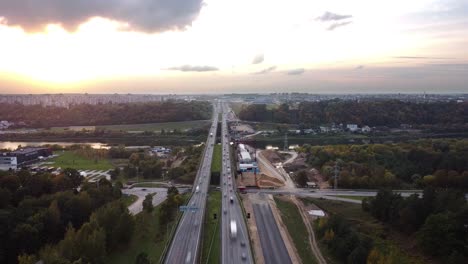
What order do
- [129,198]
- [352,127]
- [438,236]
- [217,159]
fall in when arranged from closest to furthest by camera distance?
[438,236], [129,198], [217,159], [352,127]

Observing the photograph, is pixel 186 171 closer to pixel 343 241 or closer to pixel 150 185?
pixel 150 185

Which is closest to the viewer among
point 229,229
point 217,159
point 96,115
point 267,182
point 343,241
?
point 343,241

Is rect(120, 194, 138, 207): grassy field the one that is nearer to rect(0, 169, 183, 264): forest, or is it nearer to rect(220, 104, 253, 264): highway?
rect(0, 169, 183, 264): forest

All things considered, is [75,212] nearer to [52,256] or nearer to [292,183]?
[52,256]

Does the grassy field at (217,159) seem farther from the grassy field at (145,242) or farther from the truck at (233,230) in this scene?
the truck at (233,230)

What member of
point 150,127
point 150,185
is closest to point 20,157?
point 150,185

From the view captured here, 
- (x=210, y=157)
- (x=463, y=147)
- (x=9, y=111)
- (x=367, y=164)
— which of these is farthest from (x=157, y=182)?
(x=9, y=111)
